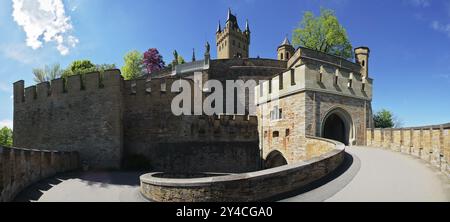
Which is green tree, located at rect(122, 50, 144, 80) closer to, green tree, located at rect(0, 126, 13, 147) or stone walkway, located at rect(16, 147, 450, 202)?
green tree, located at rect(0, 126, 13, 147)

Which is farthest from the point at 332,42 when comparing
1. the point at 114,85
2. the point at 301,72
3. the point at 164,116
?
the point at 114,85

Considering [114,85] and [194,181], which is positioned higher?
[114,85]

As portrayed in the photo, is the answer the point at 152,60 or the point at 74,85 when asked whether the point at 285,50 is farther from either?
the point at 74,85

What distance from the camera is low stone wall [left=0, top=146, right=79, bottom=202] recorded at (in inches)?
272

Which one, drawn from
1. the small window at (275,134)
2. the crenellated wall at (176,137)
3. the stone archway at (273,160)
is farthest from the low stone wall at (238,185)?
the crenellated wall at (176,137)

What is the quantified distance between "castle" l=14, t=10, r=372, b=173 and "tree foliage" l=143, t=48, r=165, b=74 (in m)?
23.3

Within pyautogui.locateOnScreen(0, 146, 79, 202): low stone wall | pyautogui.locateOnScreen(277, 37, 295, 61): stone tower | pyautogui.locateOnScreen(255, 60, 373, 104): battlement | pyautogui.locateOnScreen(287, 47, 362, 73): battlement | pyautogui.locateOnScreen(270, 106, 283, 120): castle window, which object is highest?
pyautogui.locateOnScreen(277, 37, 295, 61): stone tower

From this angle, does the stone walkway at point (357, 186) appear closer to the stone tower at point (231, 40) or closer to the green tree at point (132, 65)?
the green tree at point (132, 65)

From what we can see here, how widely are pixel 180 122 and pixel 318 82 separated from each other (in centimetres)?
893

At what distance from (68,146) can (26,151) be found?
5.16 metres

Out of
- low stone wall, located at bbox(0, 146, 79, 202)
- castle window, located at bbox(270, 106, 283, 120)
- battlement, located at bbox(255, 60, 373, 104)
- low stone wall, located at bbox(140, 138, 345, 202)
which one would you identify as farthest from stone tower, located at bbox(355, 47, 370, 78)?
low stone wall, located at bbox(0, 146, 79, 202)

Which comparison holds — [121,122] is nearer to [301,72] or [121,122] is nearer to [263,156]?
[263,156]

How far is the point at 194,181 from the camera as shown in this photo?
15.7 ft

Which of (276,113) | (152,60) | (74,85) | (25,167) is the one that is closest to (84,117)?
(74,85)
